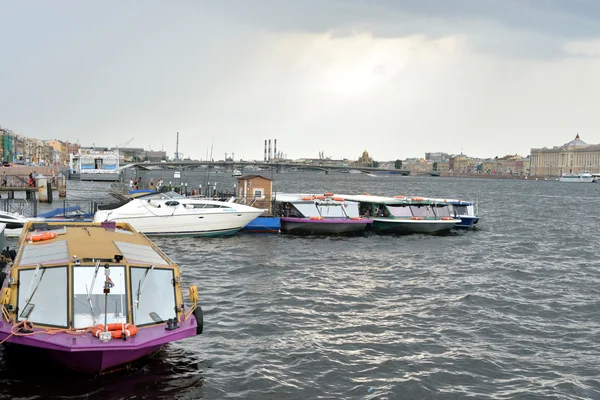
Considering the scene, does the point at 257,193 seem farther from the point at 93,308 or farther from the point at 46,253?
the point at 93,308

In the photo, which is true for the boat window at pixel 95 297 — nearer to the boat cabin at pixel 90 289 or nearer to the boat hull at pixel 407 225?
the boat cabin at pixel 90 289

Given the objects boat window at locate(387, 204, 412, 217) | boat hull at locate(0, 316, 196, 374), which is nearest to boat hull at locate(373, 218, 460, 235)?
boat window at locate(387, 204, 412, 217)

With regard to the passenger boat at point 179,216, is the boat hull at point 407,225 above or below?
below

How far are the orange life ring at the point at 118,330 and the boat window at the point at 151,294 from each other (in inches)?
18.2

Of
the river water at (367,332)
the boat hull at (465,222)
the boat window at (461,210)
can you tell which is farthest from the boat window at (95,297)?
the boat window at (461,210)

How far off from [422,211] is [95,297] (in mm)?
35612

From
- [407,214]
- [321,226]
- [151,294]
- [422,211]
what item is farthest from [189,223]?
[151,294]

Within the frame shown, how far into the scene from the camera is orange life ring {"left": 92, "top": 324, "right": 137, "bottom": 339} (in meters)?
11.9

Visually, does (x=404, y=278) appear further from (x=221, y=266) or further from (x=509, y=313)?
(x=221, y=266)

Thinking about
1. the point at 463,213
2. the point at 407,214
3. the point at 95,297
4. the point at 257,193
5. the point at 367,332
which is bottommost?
the point at 367,332

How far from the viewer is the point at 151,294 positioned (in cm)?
1325

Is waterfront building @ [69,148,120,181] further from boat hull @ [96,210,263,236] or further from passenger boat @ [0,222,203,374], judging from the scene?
passenger boat @ [0,222,203,374]

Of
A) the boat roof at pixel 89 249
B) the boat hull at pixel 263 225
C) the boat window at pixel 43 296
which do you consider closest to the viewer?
the boat window at pixel 43 296

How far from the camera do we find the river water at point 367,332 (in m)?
13.8
